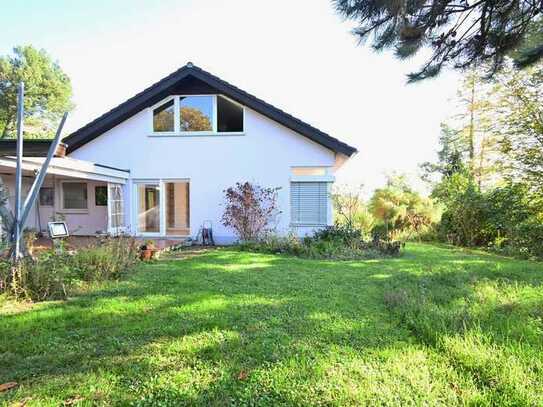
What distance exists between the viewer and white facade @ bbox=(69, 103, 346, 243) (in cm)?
1248

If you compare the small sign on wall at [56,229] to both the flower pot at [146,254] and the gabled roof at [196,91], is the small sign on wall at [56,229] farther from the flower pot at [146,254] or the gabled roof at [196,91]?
the gabled roof at [196,91]

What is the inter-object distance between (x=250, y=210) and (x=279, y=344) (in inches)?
335

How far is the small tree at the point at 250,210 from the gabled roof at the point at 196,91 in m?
2.39

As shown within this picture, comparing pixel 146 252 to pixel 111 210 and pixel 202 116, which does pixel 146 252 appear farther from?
pixel 202 116

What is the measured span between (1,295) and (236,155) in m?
8.78

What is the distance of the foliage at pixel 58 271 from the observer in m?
5.13

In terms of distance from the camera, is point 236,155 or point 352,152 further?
point 236,155

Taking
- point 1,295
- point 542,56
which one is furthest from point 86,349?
point 542,56

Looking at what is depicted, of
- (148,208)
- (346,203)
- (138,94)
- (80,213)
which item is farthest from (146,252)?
(346,203)

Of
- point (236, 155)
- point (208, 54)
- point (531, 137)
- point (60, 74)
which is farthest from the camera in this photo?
point (60, 74)

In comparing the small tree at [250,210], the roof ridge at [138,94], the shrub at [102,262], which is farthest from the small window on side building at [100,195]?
the shrub at [102,262]

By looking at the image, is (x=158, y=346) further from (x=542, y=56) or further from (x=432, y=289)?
(x=542, y=56)

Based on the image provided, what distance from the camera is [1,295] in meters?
4.84

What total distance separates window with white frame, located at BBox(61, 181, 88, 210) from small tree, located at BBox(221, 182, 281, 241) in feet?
19.7
